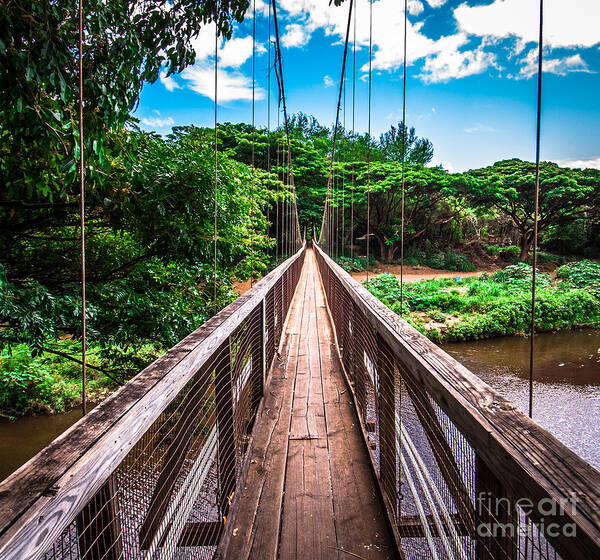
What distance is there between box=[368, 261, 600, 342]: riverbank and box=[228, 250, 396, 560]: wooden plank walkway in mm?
5743

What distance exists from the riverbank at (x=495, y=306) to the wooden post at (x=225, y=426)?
257 inches

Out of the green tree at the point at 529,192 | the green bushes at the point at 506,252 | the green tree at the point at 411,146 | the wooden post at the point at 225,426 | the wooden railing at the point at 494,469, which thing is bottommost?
the wooden post at the point at 225,426

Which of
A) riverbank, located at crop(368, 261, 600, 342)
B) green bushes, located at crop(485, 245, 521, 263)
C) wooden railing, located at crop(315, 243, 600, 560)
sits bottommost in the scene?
riverbank, located at crop(368, 261, 600, 342)

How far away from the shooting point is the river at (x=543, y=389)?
4.22 meters

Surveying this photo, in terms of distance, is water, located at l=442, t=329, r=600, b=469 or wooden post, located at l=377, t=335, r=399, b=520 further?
water, located at l=442, t=329, r=600, b=469

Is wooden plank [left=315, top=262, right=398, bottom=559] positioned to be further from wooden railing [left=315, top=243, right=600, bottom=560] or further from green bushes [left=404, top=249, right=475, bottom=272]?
green bushes [left=404, top=249, right=475, bottom=272]

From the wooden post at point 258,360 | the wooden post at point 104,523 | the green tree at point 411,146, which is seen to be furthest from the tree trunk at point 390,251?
the wooden post at point 104,523

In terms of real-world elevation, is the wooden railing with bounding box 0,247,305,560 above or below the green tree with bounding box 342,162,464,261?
below

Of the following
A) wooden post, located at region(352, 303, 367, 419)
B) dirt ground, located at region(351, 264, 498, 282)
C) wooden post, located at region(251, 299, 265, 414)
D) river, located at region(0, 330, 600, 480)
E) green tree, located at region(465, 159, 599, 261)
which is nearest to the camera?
wooden post, located at region(352, 303, 367, 419)

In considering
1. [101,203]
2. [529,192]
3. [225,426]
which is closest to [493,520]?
[225,426]

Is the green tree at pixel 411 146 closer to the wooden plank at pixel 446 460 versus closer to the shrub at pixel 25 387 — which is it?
the shrub at pixel 25 387

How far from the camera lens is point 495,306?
848cm

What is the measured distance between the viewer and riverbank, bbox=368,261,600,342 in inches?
309

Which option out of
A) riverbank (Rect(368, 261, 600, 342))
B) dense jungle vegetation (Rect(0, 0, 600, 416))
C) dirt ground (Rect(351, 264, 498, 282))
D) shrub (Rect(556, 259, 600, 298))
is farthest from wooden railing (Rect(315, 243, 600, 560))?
dirt ground (Rect(351, 264, 498, 282))
